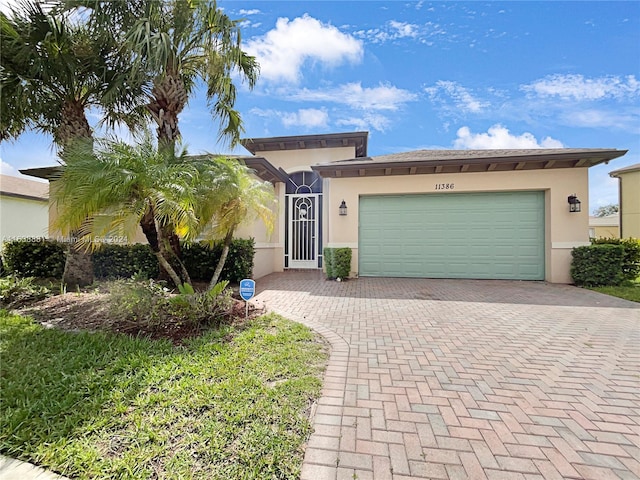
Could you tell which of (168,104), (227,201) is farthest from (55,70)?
(227,201)

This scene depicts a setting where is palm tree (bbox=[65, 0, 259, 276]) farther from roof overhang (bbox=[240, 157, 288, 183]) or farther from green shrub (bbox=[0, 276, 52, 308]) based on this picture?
green shrub (bbox=[0, 276, 52, 308])

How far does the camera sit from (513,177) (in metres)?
9.41

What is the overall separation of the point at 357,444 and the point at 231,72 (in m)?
8.30

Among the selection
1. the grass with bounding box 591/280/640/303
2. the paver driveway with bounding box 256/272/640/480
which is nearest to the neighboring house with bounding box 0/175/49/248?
the paver driveway with bounding box 256/272/640/480

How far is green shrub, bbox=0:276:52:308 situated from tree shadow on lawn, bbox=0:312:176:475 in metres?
2.37

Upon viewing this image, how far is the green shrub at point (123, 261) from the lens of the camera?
8.39m

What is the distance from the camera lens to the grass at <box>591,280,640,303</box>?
7047 mm

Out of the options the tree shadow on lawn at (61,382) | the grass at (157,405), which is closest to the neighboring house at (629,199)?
the grass at (157,405)

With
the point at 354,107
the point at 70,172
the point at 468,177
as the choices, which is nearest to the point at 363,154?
the point at 354,107

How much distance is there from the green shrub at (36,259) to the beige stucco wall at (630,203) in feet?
97.1

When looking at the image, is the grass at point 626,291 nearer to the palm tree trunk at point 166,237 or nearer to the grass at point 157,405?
the grass at point 157,405

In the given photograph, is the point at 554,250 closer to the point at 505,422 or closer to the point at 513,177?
the point at 513,177

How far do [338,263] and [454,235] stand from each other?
436 cm

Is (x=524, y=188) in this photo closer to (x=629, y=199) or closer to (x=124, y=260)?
(x=124, y=260)
